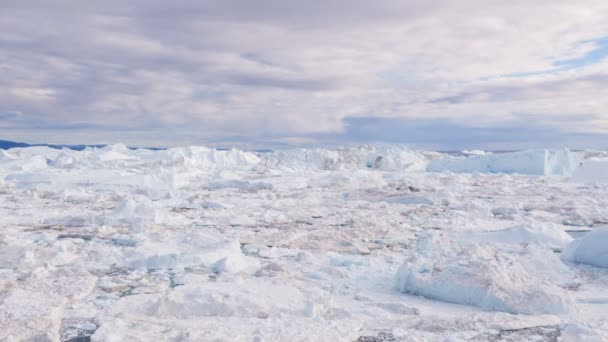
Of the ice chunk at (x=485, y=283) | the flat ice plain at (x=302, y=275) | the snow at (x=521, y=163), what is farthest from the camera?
the snow at (x=521, y=163)

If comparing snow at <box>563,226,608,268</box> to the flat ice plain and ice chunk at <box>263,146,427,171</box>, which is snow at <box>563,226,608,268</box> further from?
ice chunk at <box>263,146,427,171</box>

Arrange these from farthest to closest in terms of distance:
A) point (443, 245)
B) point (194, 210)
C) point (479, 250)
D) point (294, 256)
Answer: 1. point (194, 210)
2. point (294, 256)
3. point (443, 245)
4. point (479, 250)

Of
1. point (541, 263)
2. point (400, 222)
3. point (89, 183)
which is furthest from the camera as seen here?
point (89, 183)

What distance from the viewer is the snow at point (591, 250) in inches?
178

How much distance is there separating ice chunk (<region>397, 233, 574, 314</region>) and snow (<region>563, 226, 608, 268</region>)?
61 centimetres

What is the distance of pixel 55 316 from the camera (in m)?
2.83

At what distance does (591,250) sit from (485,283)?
178cm

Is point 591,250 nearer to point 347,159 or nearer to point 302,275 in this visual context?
point 302,275

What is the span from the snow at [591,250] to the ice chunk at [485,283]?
2.00 feet

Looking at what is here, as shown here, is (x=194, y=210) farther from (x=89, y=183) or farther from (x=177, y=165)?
(x=177, y=165)

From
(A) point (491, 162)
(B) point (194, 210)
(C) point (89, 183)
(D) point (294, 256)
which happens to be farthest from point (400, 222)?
(A) point (491, 162)

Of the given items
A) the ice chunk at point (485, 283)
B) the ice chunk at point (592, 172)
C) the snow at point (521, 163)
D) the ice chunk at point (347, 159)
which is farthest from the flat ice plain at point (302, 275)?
the ice chunk at point (347, 159)

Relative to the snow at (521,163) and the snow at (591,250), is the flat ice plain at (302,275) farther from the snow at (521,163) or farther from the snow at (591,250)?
the snow at (521,163)

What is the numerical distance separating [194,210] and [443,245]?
5.24 metres
